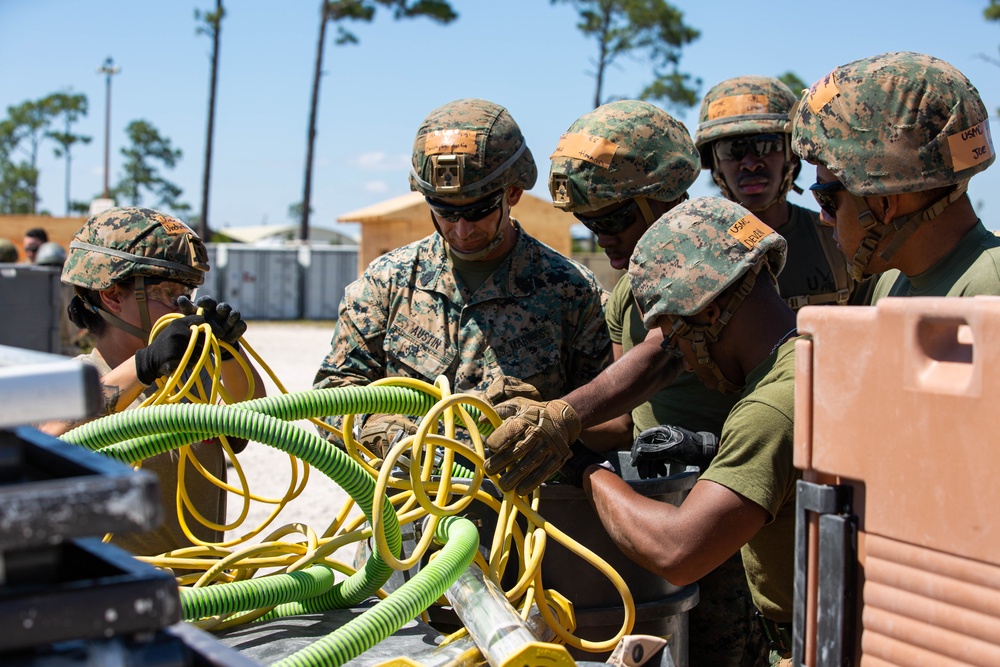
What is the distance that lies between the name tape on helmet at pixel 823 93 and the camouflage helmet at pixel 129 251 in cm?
190

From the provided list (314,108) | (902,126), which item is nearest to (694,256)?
(902,126)

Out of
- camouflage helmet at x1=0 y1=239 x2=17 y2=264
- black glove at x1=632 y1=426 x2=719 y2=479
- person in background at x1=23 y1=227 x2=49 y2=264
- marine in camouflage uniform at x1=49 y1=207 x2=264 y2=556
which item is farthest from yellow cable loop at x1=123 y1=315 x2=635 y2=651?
camouflage helmet at x1=0 y1=239 x2=17 y2=264

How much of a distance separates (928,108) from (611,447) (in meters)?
1.41

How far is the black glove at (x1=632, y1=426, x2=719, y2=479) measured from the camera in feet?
7.84

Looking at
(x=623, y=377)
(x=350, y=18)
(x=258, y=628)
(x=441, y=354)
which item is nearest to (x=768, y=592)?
(x=623, y=377)

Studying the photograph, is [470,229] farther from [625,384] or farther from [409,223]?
[409,223]

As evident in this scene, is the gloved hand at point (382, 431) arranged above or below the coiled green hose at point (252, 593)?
above

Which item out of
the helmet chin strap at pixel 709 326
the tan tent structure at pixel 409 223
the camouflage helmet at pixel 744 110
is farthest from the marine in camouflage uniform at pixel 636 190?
the tan tent structure at pixel 409 223

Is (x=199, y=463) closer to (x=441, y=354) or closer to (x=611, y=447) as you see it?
(x=441, y=354)

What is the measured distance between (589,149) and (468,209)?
16.8 inches

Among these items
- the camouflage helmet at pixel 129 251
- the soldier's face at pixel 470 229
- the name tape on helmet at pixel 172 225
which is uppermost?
the soldier's face at pixel 470 229

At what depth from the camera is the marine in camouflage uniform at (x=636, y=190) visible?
3039 millimetres

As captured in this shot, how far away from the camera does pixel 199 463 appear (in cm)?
289

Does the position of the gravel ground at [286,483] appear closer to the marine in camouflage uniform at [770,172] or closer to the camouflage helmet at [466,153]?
the camouflage helmet at [466,153]
